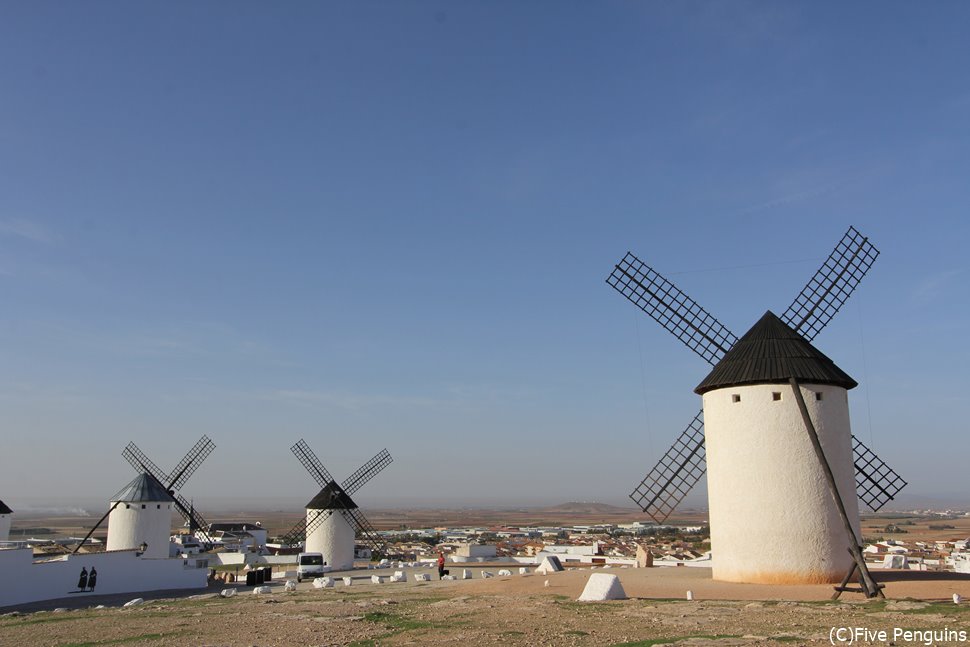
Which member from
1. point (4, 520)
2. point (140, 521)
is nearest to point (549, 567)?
point (140, 521)

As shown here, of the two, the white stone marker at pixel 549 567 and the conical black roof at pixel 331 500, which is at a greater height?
the conical black roof at pixel 331 500

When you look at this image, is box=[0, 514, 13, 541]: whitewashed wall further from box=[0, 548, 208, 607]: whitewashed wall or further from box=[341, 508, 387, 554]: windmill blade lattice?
box=[341, 508, 387, 554]: windmill blade lattice

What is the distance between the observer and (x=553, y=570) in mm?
23828

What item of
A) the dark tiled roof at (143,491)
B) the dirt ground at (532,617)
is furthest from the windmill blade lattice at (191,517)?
the dirt ground at (532,617)

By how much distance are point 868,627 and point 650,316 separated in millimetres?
14925

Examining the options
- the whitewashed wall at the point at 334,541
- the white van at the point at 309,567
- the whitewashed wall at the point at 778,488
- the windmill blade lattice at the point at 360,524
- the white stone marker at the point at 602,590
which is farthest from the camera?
the windmill blade lattice at the point at 360,524

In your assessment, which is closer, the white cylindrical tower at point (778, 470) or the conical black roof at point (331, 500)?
the white cylindrical tower at point (778, 470)

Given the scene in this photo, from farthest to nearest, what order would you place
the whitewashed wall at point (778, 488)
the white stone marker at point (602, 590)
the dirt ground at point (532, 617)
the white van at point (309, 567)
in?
the white van at point (309, 567) → the whitewashed wall at point (778, 488) → the white stone marker at point (602, 590) → the dirt ground at point (532, 617)

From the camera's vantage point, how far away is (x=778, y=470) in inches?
698

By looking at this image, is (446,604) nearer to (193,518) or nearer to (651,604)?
(651,604)

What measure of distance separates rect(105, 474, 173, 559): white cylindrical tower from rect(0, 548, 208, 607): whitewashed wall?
4370 mm

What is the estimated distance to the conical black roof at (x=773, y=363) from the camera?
59.9 feet

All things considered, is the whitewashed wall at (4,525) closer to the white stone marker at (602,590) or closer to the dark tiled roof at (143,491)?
the dark tiled roof at (143,491)

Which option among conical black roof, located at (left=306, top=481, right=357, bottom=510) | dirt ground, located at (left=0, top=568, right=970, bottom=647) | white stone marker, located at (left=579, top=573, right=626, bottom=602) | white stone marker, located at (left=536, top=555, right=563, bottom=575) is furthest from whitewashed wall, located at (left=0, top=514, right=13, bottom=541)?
white stone marker, located at (left=579, top=573, right=626, bottom=602)
